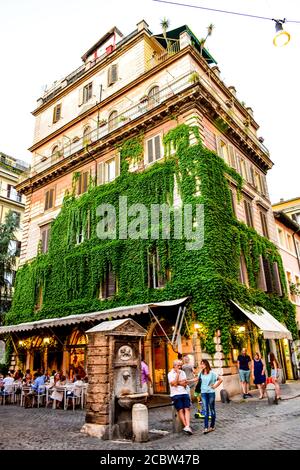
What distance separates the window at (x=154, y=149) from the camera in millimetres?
17172

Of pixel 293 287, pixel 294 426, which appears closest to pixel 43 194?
pixel 293 287

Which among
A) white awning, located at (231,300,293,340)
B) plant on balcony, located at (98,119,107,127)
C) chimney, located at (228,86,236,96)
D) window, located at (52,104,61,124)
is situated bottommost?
white awning, located at (231,300,293,340)

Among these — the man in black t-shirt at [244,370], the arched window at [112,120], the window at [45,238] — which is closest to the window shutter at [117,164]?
the arched window at [112,120]

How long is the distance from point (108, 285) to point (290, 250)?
1446cm

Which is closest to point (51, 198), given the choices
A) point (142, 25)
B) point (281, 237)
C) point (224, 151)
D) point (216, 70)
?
point (224, 151)

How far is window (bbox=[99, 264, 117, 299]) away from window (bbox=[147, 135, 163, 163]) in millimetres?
5805

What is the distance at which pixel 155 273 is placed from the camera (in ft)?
49.9

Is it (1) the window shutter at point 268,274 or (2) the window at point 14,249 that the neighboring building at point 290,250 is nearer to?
(1) the window shutter at point 268,274

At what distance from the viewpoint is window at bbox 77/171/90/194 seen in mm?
20148

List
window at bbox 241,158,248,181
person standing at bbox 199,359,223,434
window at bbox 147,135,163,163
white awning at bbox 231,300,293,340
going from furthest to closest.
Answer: window at bbox 241,158,248,181, window at bbox 147,135,163,163, white awning at bbox 231,300,293,340, person standing at bbox 199,359,223,434

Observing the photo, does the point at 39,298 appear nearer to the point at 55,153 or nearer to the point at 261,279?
the point at 55,153

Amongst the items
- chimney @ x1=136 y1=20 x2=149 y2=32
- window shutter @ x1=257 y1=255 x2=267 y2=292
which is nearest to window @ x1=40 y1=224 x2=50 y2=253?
window shutter @ x1=257 y1=255 x2=267 y2=292

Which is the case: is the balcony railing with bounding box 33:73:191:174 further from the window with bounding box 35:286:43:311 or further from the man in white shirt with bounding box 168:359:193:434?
the man in white shirt with bounding box 168:359:193:434

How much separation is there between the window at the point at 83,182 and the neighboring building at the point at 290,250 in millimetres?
12255
